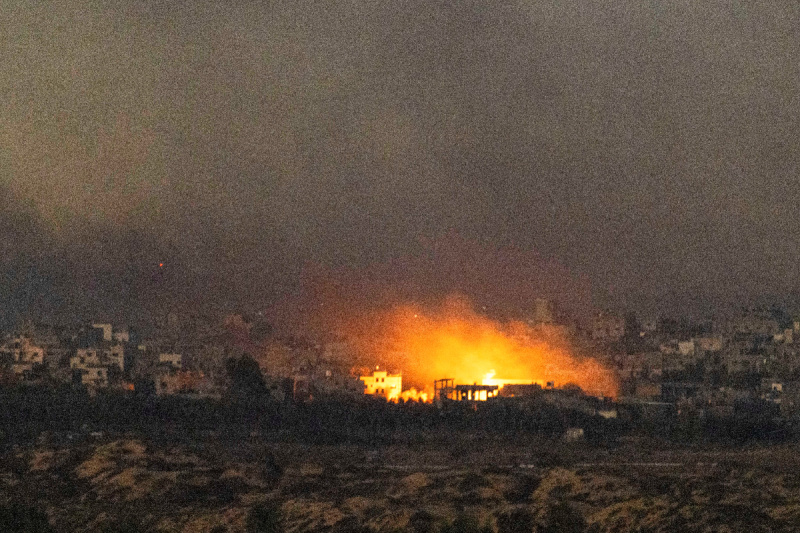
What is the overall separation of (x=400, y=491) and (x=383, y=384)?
39.3 m

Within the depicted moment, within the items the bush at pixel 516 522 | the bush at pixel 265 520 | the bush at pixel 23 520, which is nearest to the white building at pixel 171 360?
the bush at pixel 23 520

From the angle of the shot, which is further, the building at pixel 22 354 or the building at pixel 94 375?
the building at pixel 22 354

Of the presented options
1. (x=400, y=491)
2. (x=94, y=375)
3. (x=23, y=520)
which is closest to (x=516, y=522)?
(x=400, y=491)

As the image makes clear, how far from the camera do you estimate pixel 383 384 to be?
61.3 m

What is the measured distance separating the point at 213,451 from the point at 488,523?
1725cm

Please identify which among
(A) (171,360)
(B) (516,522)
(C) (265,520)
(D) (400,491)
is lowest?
(C) (265,520)

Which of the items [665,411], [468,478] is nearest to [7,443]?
[468,478]

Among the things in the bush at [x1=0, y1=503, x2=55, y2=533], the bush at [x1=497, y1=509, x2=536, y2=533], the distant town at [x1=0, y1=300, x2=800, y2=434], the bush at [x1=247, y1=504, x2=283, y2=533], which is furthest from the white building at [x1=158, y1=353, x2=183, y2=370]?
the bush at [x1=497, y1=509, x2=536, y2=533]

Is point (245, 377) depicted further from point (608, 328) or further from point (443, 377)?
point (608, 328)

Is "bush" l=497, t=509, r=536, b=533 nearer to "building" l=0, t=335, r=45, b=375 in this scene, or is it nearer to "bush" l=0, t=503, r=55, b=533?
"bush" l=0, t=503, r=55, b=533

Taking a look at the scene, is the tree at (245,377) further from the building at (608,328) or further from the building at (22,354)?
the building at (608,328)

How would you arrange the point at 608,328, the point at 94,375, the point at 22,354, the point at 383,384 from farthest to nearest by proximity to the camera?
1. the point at 608,328
2. the point at 22,354
3. the point at 383,384
4. the point at 94,375

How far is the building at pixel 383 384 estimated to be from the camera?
59562 mm

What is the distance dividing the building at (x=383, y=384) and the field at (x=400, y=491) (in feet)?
88.2
